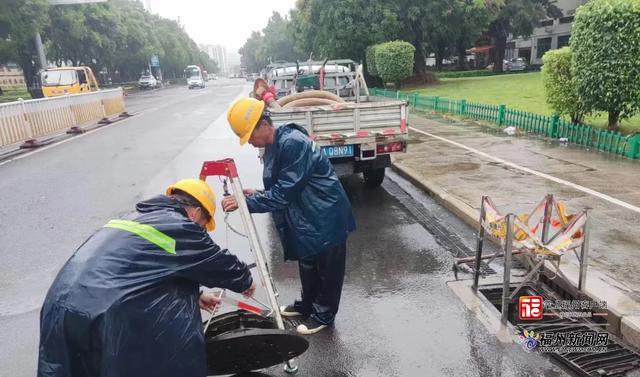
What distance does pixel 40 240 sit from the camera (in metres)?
5.76

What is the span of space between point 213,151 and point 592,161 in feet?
25.9

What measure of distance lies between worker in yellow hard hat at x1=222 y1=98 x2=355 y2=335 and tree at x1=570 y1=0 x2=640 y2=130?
7.55 metres

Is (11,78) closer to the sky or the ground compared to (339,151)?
closer to the sky

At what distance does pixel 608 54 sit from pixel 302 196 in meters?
7.95

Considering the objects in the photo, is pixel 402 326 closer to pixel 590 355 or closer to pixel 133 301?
pixel 590 355

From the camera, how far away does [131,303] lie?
6.15 ft

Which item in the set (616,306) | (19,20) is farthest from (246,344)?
(19,20)

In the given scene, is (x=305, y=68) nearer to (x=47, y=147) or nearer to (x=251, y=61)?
(x=47, y=147)

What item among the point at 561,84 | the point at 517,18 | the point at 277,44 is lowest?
the point at 561,84

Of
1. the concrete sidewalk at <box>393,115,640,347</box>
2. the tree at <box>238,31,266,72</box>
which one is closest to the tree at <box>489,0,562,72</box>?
the concrete sidewalk at <box>393,115,640,347</box>

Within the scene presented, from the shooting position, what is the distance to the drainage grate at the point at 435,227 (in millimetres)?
4887

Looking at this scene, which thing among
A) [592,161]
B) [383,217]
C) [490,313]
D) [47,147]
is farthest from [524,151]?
[47,147]

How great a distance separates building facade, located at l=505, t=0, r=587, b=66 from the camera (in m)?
44.0

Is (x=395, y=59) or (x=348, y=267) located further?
(x=395, y=59)
